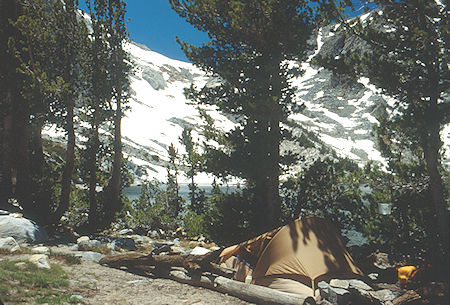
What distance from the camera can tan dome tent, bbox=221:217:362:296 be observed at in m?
8.70

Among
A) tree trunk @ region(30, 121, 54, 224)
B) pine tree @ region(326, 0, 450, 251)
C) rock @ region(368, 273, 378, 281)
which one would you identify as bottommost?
rock @ region(368, 273, 378, 281)

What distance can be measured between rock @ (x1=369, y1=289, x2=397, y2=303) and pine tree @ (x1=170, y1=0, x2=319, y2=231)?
5127mm

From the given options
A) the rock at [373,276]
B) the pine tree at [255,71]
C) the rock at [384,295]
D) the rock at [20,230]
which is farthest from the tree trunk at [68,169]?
the rock at [384,295]

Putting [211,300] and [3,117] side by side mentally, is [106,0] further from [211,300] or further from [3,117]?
[211,300]

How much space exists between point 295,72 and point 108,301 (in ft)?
36.1

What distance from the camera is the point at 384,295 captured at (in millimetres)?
8336

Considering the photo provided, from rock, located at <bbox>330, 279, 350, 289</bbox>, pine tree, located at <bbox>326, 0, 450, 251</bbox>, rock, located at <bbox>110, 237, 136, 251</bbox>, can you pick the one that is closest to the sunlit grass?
rock, located at <bbox>110, 237, 136, 251</bbox>

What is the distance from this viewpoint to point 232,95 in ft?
46.2

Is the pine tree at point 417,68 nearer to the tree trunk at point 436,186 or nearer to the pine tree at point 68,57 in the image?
the tree trunk at point 436,186

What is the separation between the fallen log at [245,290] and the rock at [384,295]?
2170mm

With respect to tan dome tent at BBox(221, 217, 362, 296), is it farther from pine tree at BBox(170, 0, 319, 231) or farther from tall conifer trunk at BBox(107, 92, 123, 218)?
tall conifer trunk at BBox(107, 92, 123, 218)

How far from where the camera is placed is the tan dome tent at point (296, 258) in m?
8.70

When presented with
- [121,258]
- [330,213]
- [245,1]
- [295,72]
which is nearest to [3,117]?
[121,258]

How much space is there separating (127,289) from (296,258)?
14.6 ft
